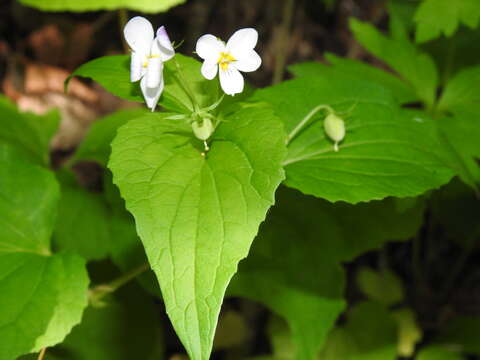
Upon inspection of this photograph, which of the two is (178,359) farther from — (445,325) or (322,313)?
(445,325)

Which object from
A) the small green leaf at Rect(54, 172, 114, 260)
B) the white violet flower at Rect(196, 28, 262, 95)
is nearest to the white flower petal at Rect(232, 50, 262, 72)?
the white violet flower at Rect(196, 28, 262, 95)

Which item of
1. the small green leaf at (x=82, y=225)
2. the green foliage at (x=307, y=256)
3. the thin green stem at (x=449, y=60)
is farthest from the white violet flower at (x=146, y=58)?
the thin green stem at (x=449, y=60)

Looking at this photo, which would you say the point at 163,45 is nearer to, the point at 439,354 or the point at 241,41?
the point at 241,41

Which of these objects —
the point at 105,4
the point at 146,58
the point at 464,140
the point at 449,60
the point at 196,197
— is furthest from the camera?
the point at 449,60

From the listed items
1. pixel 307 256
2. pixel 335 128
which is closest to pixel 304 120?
pixel 335 128

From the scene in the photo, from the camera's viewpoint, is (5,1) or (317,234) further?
(5,1)

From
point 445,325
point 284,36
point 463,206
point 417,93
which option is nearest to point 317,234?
point 417,93
